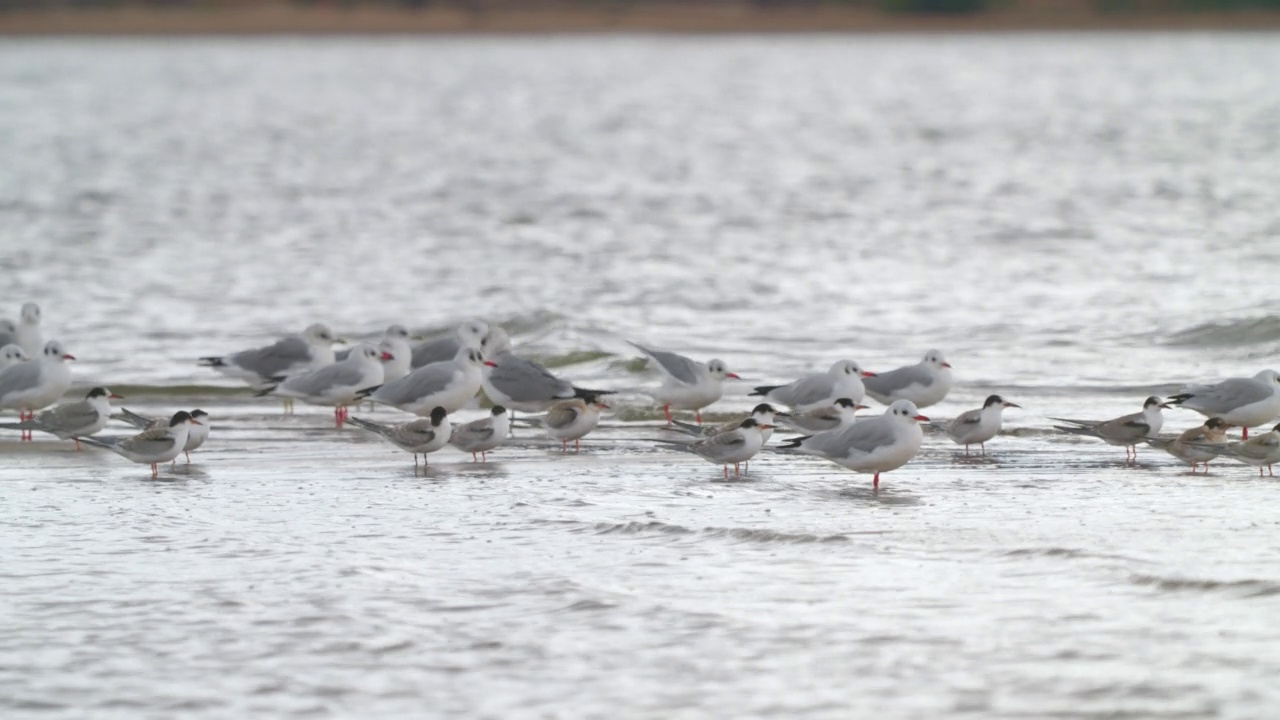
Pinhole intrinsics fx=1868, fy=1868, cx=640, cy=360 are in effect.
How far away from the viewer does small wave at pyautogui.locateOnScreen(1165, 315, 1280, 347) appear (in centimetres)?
1758

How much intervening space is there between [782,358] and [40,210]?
20472 mm

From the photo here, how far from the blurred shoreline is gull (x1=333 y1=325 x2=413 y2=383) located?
83994 millimetres

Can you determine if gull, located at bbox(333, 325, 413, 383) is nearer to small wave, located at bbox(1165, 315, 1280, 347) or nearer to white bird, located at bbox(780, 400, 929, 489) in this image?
white bird, located at bbox(780, 400, 929, 489)

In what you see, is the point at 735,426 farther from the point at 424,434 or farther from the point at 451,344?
the point at 451,344

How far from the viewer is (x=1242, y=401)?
12625 mm

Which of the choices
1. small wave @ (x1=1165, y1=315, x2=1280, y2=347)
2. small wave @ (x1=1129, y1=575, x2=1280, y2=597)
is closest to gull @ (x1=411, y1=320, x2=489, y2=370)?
small wave @ (x1=1165, y1=315, x2=1280, y2=347)

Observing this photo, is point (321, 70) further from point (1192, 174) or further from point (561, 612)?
point (561, 612)

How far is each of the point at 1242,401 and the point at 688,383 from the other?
394 cm

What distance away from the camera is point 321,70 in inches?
3733

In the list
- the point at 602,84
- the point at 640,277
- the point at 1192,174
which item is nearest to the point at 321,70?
the point at 602,84

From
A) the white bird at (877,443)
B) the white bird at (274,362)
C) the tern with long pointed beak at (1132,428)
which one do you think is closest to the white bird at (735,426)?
the white bird at (877,443)

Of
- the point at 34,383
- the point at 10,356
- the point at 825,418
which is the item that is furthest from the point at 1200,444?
the point at 10,356

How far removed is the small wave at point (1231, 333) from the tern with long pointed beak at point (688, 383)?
579cm

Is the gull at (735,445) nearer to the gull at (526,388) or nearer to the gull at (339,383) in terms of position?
the gull at (526,388)
